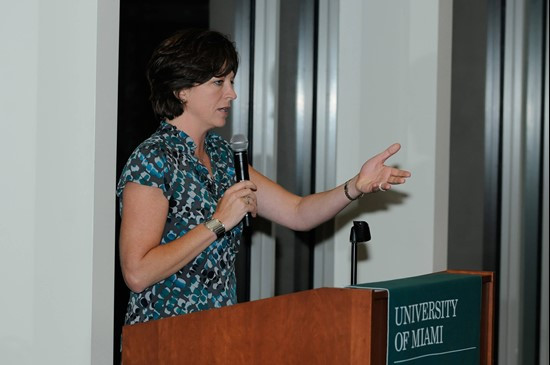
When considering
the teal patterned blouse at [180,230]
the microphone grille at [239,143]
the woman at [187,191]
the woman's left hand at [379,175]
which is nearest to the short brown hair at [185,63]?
the woman at [187,191]

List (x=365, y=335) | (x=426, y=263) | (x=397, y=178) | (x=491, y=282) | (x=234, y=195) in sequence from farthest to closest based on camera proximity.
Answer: (x=426, y=263) < (x=397, y=178) < (x=234, y=195) < (x=491, y=282) < (x=365, y=335)

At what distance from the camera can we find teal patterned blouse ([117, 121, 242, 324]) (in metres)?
2.48

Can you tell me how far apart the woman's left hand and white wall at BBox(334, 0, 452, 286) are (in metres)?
1.03

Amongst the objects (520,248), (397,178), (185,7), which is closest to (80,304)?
(397,178)

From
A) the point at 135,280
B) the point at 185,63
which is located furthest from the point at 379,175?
the point at 135,280

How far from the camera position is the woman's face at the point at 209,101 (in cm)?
262

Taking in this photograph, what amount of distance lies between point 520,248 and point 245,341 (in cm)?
265

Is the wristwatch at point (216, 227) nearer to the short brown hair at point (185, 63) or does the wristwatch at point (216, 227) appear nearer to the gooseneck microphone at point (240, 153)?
the gooseneck microphone at point (240, 153)

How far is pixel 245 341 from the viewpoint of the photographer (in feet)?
6.42

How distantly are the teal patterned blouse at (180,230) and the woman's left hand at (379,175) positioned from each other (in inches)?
15.6

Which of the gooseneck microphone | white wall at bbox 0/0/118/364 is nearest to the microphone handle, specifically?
the gooseneck microphone

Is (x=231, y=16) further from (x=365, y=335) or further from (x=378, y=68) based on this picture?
(x=365, y=335)

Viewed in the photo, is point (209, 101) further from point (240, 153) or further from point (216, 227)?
point (216, 227)

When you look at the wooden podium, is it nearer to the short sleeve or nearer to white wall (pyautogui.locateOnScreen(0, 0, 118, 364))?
white wall (pyautogui.locateOnScreen(0, 0, 118, 364))
